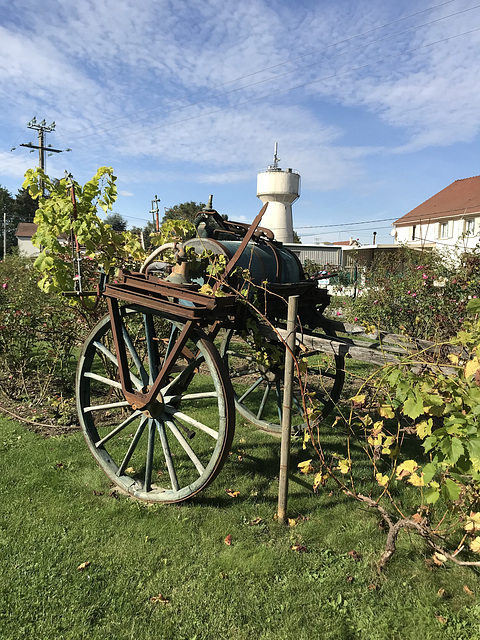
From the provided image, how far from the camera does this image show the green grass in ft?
7.09

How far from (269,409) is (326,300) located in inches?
69.8

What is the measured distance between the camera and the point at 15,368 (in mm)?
5465

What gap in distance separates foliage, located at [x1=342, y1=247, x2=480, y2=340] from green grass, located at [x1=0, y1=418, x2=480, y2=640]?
3.27 m

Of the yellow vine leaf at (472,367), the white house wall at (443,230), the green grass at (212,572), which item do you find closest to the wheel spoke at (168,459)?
the green grass at (212,572)

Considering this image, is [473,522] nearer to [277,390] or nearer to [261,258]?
[261,258]

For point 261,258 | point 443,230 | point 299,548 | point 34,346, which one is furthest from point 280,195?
point 299,548

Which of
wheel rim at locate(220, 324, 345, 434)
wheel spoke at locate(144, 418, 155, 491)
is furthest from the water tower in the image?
wheel spoke at locate(144, 418, 155, 491)

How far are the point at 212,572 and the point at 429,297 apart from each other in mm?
5780

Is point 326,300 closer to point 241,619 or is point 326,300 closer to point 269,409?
point 269,409

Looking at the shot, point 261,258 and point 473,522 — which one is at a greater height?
point 261,258

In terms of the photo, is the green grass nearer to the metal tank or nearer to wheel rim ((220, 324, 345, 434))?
wheel rim ((220, 324, 345, 434))

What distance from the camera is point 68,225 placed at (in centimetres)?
379

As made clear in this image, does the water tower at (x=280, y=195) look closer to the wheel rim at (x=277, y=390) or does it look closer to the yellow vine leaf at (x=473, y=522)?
the wheel rim at (x=277, y=390)

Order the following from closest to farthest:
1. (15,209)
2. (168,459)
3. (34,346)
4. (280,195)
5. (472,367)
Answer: (472,367) → (168,459) → (34,346) → (280,195) → (15,209)
